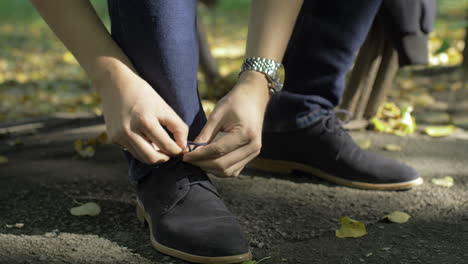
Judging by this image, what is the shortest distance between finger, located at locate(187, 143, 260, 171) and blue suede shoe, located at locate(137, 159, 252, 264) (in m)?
0.13

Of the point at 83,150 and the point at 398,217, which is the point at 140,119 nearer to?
the point at 398,217

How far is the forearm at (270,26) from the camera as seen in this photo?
1.33 meters

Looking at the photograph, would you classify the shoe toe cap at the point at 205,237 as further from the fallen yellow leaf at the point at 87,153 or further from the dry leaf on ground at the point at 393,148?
the dry leaf on ground at the point at 393,148

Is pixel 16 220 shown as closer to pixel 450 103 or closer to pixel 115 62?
pixel 115 62

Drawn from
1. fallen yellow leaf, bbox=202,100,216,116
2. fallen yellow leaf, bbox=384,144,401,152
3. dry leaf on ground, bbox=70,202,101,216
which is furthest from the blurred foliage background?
dry leaf on ground, bbox=70,202,101,216

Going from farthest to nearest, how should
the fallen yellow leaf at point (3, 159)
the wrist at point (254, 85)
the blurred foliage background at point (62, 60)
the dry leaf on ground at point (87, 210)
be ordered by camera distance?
1. the blurred foliage background at point (62, 60)
2. the fallen yellow leaf at point (3, 159)
3. the dry leaf on ground at point (87, 210)
4. the wrist at point (254, 85)

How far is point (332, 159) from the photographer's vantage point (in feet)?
6.16

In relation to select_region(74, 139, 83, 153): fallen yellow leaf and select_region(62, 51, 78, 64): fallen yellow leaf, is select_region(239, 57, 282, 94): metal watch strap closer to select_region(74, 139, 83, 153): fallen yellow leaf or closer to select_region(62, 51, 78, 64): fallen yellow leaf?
select_region(74, 139, 83, 153): fallen yellow leaf

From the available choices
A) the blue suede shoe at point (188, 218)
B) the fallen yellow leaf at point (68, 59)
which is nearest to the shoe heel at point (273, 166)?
the blue suede shoe at point (188, 218)

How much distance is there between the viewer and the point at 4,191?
1777mm

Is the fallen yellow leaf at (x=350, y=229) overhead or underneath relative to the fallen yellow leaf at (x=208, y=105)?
overhead

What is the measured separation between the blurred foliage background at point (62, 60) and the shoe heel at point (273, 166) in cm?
139

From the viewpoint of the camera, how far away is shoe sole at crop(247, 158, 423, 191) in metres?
1.81

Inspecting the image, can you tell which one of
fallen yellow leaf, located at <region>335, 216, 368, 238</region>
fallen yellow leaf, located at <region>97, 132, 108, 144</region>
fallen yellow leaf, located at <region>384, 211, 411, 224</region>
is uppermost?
fallen yellow leaf, located at <region>335, 216, 368, 238</region>
